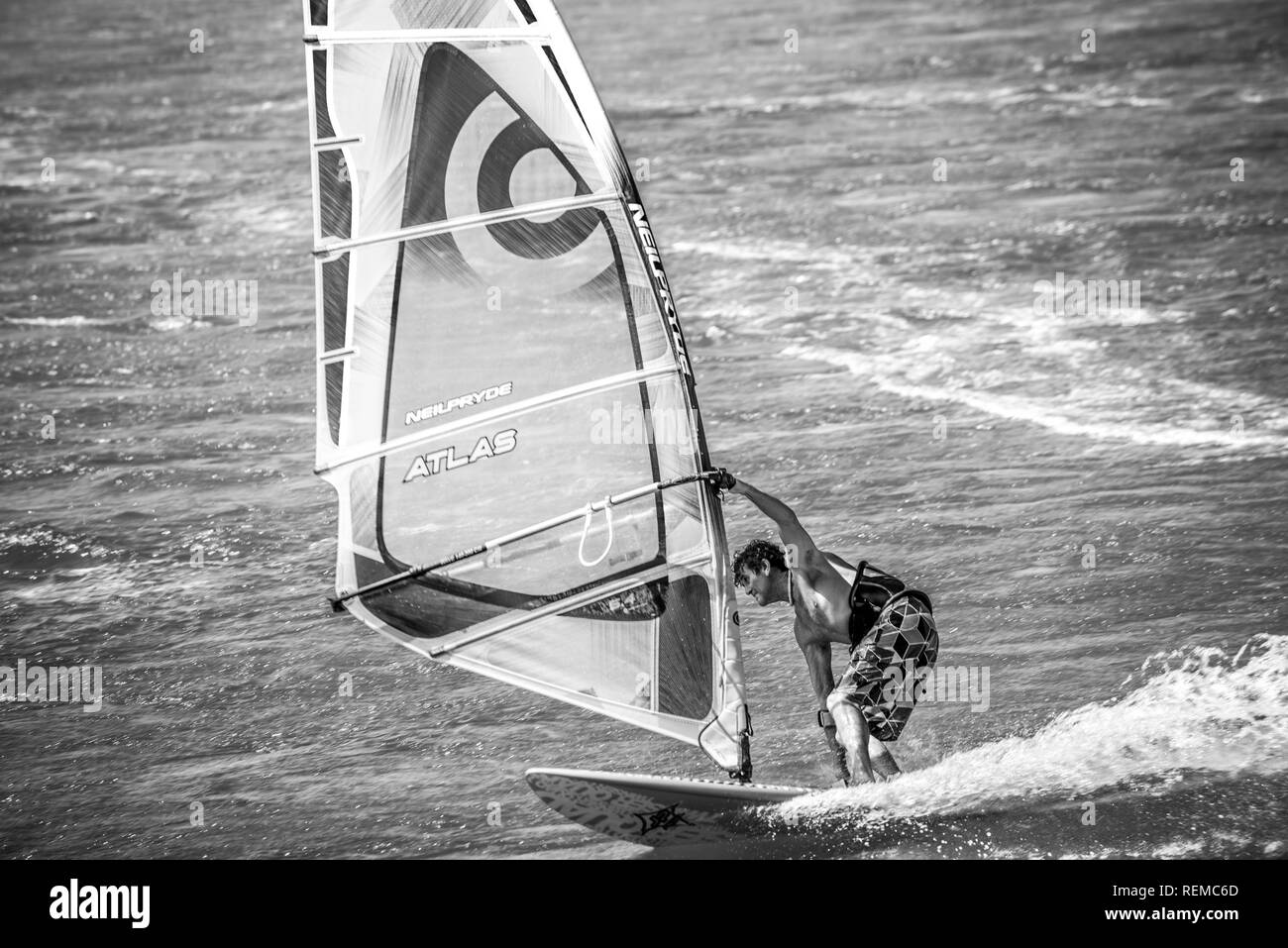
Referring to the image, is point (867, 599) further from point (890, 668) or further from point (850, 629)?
point (890, 668)

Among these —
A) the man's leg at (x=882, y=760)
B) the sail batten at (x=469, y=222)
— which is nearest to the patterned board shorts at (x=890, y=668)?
the man's leg at (x=882, y=760)

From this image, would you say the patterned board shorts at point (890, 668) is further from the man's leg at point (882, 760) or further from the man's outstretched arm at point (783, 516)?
the man's outstretched arm at point (783, 516)

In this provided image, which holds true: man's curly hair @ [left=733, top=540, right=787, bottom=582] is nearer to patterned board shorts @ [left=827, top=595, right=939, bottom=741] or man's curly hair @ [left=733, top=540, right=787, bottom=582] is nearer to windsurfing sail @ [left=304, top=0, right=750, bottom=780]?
windsurfing sail @ [left=304, top=0, right=750, bottom=780]

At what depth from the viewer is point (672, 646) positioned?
786 centimetres

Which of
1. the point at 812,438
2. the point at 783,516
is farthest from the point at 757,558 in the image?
the point at 812,438

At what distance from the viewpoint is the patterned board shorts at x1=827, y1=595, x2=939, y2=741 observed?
7656mm

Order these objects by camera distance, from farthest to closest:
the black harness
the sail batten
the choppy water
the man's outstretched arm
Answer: the choppy water
the black harness
the sail batten
the man's outstretched arm

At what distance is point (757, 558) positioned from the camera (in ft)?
25.2

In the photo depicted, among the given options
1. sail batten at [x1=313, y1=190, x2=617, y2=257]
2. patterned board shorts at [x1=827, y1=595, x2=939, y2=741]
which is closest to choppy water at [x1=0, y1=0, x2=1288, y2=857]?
patterned board shorts at [x1=827, y1=595, x2=939, y2=741]

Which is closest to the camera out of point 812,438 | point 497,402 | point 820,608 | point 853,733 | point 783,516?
point 783,516

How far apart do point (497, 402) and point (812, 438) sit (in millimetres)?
5373

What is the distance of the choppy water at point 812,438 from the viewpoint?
8.41m

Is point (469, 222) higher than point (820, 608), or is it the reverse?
point (469, 222)

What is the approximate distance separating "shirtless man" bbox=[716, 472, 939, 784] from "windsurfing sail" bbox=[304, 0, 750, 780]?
255 millimetres
